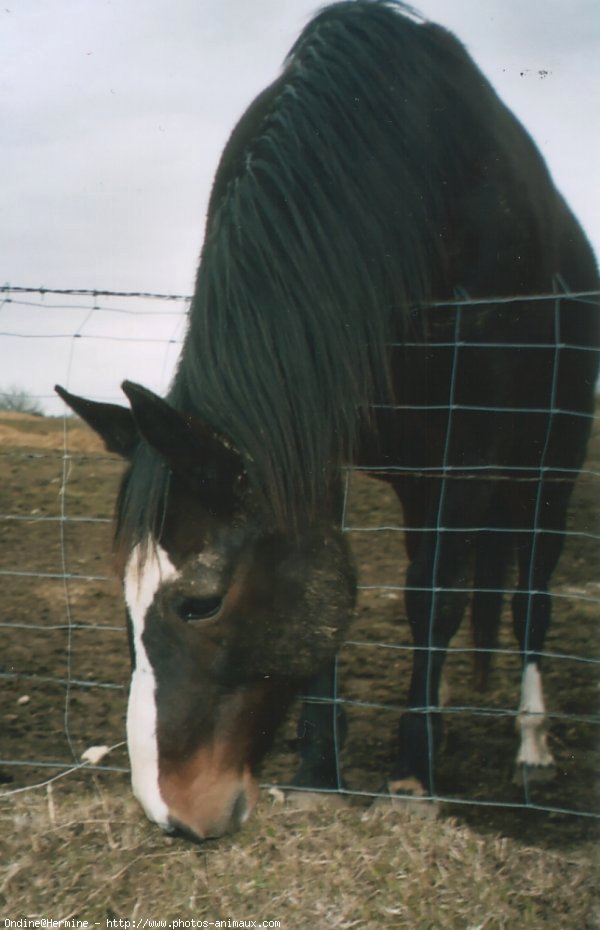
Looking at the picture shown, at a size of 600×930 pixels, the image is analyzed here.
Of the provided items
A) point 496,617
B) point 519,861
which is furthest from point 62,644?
point 519,861

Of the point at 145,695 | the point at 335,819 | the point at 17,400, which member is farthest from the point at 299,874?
the point at 17,400

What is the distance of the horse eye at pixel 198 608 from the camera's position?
1924 mm

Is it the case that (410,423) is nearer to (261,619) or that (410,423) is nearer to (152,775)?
(261,619)

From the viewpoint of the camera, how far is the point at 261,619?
2.02 m

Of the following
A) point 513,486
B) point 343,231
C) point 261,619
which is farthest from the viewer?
point 513,486

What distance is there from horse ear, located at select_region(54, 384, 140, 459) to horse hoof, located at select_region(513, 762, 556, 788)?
1.59m

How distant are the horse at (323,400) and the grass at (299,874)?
27 cm

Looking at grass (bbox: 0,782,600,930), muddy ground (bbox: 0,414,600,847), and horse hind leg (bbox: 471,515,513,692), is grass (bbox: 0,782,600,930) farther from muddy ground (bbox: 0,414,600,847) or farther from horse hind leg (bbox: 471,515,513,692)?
horse hind leg (bbox: 471,515,513,692)

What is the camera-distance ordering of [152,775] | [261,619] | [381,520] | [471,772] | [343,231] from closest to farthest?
[152,775] < [261,619] < [343,231] < [471,772] < [381,520]

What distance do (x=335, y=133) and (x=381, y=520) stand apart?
3334 mm

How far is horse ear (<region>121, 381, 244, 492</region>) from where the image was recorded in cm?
174

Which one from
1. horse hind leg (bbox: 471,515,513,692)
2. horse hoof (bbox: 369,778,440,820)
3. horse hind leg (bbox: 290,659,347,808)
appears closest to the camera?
horse hoof (bbox: 369,778,440,820)

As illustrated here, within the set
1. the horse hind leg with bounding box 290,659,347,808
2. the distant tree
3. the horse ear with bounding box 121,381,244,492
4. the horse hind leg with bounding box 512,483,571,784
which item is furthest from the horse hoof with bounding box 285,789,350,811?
the distant tree

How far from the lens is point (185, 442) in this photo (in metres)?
1.85
